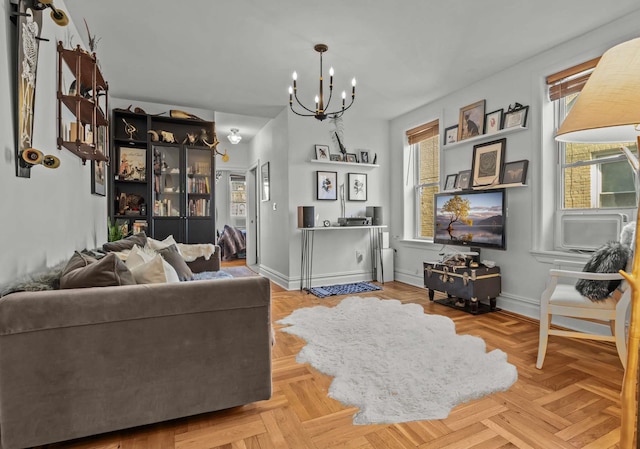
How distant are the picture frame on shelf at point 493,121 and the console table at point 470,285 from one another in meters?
1.48

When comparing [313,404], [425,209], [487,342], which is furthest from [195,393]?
[425,209]

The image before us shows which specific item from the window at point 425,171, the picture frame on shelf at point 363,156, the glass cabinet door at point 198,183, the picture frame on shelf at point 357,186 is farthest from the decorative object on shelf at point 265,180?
the window at point 425,171

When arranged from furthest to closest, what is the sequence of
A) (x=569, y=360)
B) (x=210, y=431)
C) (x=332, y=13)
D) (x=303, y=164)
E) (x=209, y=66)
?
(x=303, y=164) < (x=209, y=66) < (x=332, y=13) < (x=569, y=360) < (x=210, y=431)

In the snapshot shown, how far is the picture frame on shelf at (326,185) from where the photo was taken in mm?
4996

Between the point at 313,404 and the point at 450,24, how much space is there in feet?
9.69

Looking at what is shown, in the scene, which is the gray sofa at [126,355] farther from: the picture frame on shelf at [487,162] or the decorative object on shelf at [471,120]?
the decorative object on shelf at [471,120]

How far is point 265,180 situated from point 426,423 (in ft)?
15.7

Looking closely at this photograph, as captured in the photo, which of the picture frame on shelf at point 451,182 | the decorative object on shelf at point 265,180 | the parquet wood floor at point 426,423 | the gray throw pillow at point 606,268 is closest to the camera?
the parquet wood floor at point 426,423

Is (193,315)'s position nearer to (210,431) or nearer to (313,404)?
(210,431)

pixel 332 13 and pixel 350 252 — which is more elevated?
pixel 332 13

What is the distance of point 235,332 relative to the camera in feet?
5.60

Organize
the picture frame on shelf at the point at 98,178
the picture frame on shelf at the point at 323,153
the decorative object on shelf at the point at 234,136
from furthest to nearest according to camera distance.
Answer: the decorative object on shelf at the point at 234,136, the picture frame on shelf at the point at 323,153, the picture frame on shelf at the point at 98,178

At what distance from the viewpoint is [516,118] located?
3521mm

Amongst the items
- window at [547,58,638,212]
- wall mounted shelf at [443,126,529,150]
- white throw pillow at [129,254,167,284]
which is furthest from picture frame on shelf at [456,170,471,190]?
white throw pillow at [129,254,167,284]
